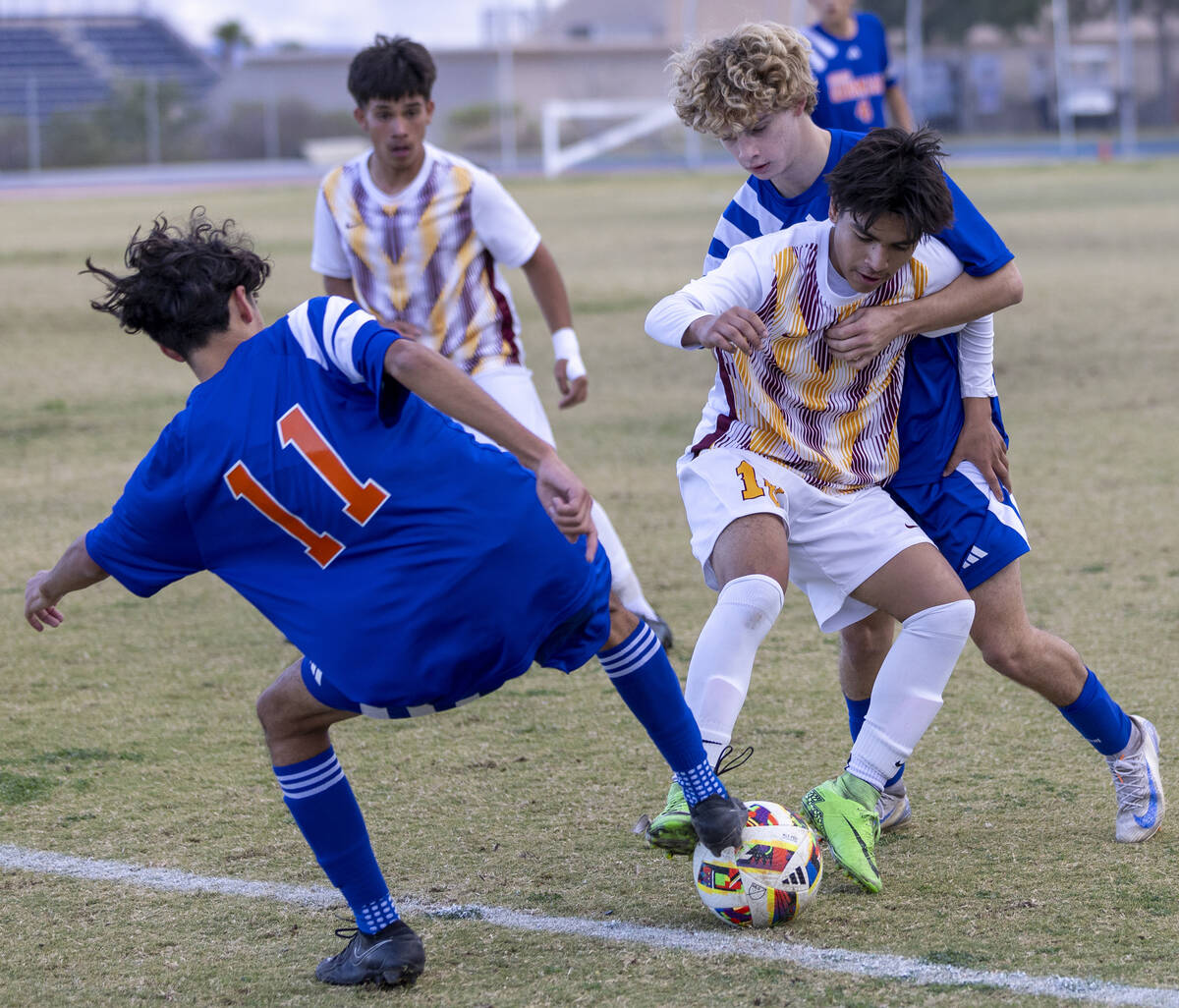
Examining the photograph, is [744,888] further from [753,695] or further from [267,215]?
[267,215]

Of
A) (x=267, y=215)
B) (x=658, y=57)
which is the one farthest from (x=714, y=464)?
(x=658, y=57)

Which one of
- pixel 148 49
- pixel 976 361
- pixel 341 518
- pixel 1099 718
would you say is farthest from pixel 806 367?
pixel 148 49

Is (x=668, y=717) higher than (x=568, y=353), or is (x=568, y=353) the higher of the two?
(x=568, y=353)

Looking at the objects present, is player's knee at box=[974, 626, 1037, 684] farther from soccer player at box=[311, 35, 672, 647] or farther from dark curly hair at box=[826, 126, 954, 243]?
soccer player at box=[311, 35, 672, 647]

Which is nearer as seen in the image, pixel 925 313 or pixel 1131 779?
pixel 925 313

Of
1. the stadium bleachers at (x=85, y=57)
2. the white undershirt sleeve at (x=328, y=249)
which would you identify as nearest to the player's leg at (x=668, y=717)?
the white undershirt sleeve at (x=328, y=249)

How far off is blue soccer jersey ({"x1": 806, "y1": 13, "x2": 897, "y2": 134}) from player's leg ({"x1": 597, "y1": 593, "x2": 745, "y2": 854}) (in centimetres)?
574

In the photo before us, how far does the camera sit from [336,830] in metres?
3.05

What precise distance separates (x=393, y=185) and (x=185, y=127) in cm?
4859

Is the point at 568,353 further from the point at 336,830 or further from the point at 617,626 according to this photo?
the point at 336,830

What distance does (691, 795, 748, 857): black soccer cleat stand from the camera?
319cm

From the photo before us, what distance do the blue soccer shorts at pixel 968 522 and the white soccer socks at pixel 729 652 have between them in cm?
46

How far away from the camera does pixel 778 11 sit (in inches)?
1932

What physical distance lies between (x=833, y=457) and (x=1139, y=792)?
1.12m
